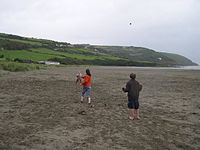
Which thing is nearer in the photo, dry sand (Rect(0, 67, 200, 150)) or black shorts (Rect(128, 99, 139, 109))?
dry sand (Rect(0, 67, 200, 150))

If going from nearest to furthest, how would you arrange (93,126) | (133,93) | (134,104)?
(93,126) → (133,93) → (134,104)

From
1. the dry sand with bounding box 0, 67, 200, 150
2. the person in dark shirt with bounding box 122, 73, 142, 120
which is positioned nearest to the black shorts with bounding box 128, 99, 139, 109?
the person in dark shirt with bounding box 122, 73, 142, 120

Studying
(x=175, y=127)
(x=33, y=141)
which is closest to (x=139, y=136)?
(x=175, y=127)

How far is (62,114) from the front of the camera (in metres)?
14.6

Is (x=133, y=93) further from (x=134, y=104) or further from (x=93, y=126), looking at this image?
(x=93, y=126)

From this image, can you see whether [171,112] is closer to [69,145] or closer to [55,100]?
[55,100]

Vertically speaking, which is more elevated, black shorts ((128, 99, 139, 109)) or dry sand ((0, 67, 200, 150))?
black shorts ((128, 99, 139, 109))

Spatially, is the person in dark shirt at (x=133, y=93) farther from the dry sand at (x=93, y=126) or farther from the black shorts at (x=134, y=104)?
the dry sand at (x=93, y=126)

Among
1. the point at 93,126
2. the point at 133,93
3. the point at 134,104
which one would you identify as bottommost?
the point at 93,126

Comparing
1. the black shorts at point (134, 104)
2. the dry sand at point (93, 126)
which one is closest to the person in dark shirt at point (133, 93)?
the black shorts at point (134, 104)

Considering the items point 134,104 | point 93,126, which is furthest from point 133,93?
point 93,126

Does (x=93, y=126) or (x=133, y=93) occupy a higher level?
(x=133, y=93)

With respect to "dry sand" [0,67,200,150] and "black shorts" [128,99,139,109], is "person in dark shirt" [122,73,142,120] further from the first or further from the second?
"dry sand" [0,67,200,150]

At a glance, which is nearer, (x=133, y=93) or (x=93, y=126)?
(x=93, y=126)
